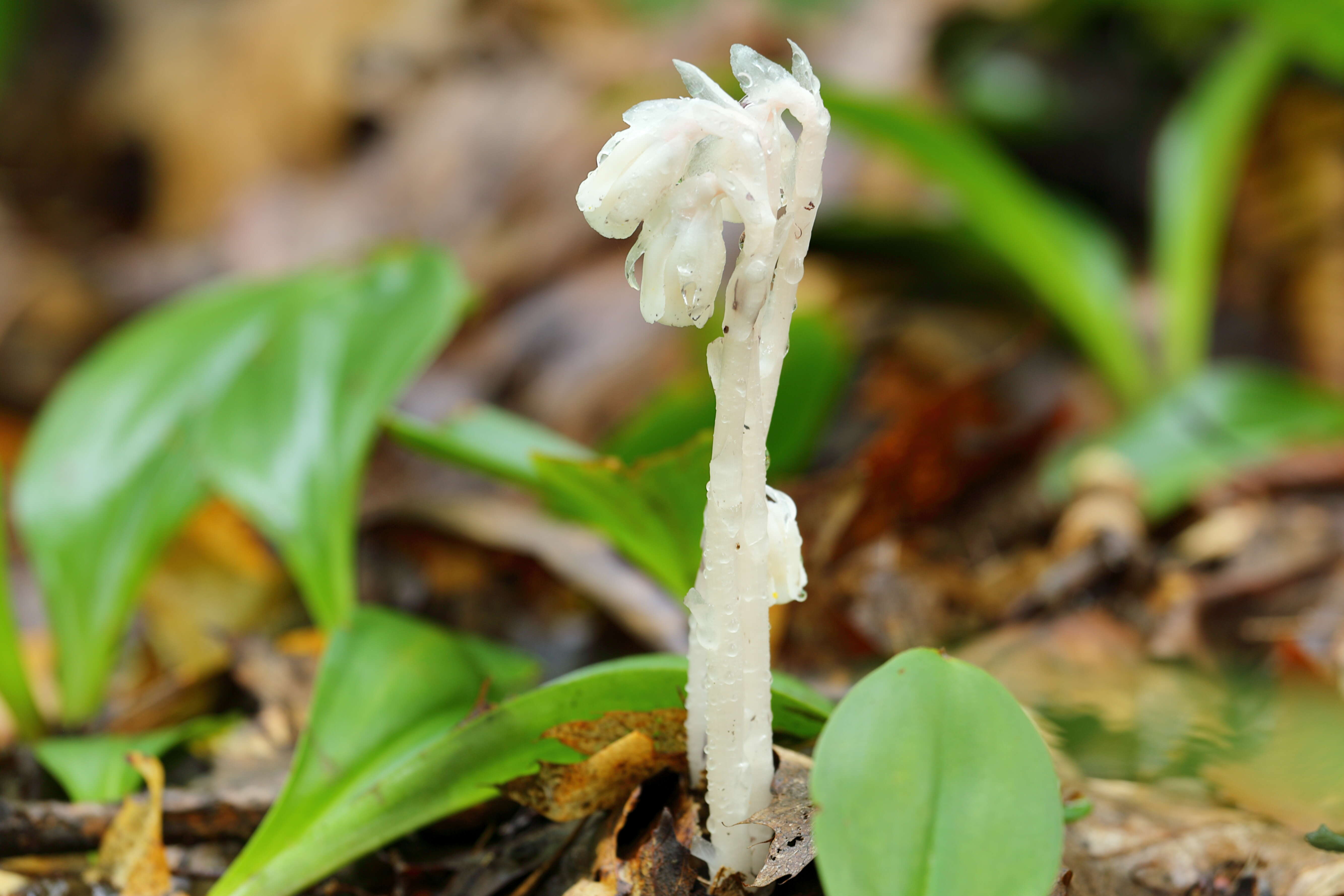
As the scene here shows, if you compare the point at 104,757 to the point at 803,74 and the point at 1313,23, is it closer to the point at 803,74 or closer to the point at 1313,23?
the point at 803,74

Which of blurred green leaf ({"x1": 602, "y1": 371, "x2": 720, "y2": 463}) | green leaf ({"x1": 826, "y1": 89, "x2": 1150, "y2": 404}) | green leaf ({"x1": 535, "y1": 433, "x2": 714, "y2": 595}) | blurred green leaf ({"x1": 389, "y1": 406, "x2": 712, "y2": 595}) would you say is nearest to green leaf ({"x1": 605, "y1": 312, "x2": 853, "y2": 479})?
blurred green leaf ({"x1": 602, "y1": 371, "x2": 720, "y2": 463})

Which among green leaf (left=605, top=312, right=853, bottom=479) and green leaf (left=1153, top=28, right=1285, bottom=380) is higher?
green leaf (left=1153, top=28, right=1285, bottom=380)

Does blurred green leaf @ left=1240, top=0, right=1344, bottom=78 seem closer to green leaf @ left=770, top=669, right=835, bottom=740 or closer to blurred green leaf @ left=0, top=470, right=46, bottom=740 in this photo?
green leaf @ left=770, top=669, right=835, bottom=740

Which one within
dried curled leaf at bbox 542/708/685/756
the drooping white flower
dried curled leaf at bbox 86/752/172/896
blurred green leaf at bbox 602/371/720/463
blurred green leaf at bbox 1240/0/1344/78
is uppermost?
blurred green leaf at bbox 1240/0/1344/78

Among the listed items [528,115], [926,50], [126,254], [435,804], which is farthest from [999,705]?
[126,254]

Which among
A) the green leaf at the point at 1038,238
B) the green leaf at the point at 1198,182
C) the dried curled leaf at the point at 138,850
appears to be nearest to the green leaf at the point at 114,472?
the dried curled leaf at the point at 138,850

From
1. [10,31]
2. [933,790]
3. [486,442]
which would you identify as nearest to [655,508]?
[486,442]
